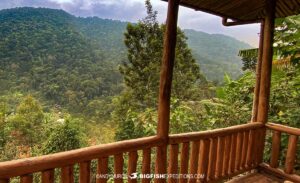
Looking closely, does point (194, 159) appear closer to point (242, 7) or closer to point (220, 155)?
point (220, 155)

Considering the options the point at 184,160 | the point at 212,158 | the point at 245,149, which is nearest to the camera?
the point at 184,160

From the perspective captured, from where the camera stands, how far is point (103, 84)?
1112 inches

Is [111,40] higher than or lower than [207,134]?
higher

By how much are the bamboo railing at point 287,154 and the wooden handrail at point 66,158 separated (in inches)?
71.3

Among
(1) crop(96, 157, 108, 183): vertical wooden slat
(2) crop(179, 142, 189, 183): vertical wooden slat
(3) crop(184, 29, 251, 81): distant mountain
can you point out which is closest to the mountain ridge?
(3) crop(184, 29, 251, 81): distant mountain

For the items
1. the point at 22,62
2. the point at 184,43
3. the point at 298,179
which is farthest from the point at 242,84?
the point at 22,62

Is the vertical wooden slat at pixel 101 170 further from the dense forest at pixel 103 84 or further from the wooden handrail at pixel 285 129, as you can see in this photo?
the dense forest at pixel 103 84

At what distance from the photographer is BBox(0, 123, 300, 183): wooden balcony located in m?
1.85

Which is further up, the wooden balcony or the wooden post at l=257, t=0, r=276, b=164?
the wooden post at l=257, t=0, r=276, b=164

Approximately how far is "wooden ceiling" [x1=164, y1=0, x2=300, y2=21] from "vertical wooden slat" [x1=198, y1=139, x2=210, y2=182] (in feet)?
5.00

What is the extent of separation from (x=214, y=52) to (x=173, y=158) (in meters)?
45.7

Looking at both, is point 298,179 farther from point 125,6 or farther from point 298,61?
point 125,6

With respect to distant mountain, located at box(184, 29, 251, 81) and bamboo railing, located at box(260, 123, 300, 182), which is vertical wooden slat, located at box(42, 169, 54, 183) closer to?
bamboo railing, located at box(260, 123, 300, 182)

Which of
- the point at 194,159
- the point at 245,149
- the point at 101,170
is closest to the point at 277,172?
the point at 245,149
